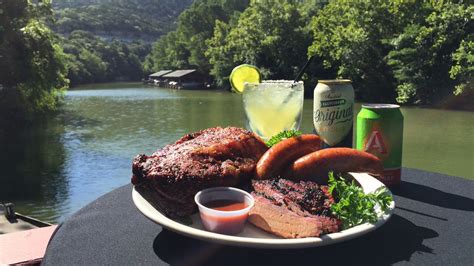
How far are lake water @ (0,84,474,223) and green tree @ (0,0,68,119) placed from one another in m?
1.62

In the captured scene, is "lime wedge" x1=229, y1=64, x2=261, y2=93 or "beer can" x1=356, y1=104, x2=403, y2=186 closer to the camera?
"beer can" x1=356, y1=104, x2=403, y2=186

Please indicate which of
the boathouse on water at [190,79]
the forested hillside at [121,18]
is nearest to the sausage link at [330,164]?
the boathouse on water at [190,79]

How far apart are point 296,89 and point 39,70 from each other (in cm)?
2312

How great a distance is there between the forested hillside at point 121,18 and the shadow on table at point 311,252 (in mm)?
144900

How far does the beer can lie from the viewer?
6.72ft

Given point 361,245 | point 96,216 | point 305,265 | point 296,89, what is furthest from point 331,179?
point 96,216

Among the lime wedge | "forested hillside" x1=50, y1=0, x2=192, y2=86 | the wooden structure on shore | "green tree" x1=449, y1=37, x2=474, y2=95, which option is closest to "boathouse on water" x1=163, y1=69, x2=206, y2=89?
the wooden structure on shore

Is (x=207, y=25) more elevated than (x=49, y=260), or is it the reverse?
(x=207, y=25)

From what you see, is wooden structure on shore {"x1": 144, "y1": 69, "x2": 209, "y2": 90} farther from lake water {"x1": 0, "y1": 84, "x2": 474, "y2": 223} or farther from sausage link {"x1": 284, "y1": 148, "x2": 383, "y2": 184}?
sausage link {"x1": 284, "y1": 148, "x2": 383, "y2": 184}

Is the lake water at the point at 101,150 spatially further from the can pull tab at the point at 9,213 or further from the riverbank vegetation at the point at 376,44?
the can pull tab at the point at 9,213

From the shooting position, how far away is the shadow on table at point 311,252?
142 centimetres

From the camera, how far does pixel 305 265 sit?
138 cm

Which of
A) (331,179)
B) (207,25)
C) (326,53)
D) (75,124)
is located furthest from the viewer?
(207,25)

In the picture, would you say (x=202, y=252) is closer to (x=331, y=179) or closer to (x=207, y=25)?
(x=331, y=179)
